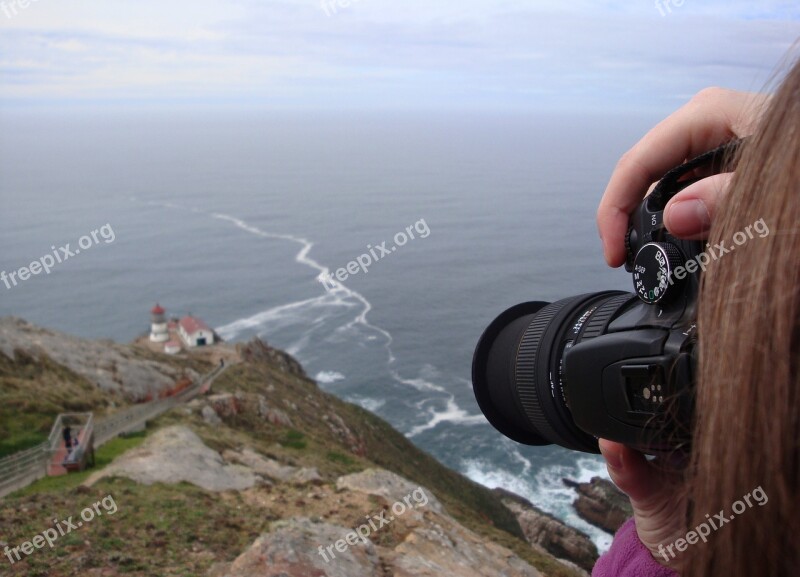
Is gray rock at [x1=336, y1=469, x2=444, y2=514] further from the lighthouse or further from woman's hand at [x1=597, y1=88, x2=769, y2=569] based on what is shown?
the lighthouse

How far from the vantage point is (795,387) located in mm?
1200

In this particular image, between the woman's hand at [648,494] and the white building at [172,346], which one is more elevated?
the woman's hand at [648,494]

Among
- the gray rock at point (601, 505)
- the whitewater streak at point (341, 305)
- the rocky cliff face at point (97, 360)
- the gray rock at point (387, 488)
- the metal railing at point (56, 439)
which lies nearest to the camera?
the gray rock at point (387, 488)

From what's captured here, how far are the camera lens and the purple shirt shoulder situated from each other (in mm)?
336

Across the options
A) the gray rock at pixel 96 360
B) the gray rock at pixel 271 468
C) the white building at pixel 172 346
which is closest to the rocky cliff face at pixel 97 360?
the gray rock at pixel 96 360

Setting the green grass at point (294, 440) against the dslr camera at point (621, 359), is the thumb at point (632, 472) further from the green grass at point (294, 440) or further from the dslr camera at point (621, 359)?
the green grass at point (294, 440)

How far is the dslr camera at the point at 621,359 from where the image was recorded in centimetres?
175

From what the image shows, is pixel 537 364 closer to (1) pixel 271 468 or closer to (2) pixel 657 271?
(2) pixel 657 271

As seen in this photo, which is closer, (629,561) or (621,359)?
(621,359)

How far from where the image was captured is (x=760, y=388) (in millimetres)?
1220

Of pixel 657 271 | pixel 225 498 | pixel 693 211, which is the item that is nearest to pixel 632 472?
pixel 657 271

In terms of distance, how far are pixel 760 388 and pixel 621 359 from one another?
0.68 m

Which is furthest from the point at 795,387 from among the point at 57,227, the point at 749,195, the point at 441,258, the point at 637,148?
the point at 57,227

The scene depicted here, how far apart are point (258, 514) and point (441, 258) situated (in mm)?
59744
